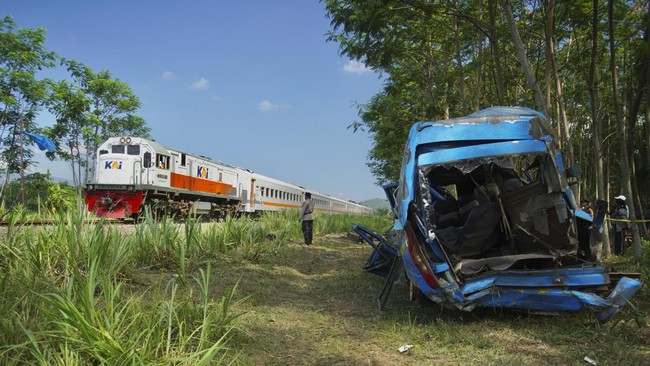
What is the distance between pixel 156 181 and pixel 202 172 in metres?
4.85

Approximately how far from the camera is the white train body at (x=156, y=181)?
1559cm

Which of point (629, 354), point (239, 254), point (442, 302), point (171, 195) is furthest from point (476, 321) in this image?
point (171, 195)

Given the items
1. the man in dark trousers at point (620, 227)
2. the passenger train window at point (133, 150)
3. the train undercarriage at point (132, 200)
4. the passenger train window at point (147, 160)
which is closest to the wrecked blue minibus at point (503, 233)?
the man in dark trousers at point (620, 227)

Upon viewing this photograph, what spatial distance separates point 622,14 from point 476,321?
326 inches

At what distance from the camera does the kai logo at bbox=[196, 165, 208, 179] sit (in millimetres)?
21016

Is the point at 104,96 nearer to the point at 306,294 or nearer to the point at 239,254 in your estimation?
the point at 239,254

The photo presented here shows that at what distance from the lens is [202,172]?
2145cm

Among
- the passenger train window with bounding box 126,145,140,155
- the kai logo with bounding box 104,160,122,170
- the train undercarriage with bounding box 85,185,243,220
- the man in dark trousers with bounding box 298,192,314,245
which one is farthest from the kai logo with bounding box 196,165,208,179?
the man in dark trousers with bounding box 298,192,314,245

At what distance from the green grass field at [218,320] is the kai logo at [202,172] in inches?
596

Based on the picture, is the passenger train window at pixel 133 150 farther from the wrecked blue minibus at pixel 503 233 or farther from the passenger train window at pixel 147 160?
the wrecked blue minibus at pixel 503 233

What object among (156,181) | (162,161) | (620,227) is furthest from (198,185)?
(620,227)

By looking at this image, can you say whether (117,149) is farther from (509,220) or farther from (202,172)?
(509,220)

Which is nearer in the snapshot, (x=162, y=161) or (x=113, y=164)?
(x=113, y=164)

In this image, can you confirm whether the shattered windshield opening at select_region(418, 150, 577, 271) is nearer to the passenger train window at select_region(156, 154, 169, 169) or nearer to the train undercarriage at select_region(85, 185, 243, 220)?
the train undercarriage at select_region(85, 185, 243, 220)
